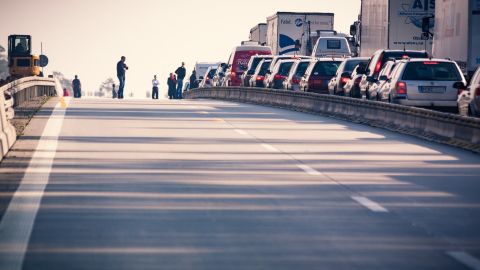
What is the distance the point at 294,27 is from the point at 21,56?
15.6 m

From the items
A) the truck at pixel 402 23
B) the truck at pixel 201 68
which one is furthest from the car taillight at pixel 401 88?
the truck at pixel 201 68

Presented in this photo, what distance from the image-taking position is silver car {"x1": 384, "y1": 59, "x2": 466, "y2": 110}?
3133 centimetres

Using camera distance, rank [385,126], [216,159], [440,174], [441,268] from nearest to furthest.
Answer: [441,268] < [440,174] < [216,159] < [385,126]

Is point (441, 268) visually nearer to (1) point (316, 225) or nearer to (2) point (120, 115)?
(1) point (316, 225)

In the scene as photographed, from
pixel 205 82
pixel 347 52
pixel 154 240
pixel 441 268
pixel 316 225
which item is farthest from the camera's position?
pixel 205 82

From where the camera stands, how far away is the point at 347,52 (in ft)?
197

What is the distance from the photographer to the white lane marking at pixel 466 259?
989 cm

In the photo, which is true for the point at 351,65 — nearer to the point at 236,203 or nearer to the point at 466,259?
the point at 236,203

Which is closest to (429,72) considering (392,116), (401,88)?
(401,88)

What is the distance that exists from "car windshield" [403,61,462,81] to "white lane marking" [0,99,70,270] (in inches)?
493

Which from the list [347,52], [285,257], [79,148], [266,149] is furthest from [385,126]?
[347,52]

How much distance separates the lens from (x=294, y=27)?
68.4m

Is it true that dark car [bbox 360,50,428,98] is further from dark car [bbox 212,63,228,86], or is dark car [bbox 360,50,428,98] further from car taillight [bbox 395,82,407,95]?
dark car [bbox 212,63,228,86]

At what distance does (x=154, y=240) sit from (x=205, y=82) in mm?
67096
